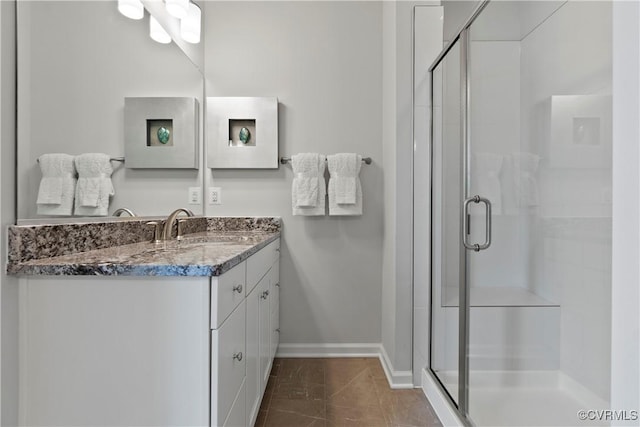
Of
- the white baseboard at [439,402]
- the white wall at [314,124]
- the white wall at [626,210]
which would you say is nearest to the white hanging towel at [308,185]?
the white wall at [314,124]

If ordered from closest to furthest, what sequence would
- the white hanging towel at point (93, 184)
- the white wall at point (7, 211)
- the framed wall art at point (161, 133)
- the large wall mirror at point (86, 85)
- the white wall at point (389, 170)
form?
the white wall at point (7, 211), the large wall mirror at point (86, 85), the white hanging towel at point (93, 184), the framed wall art at point (161, 133), the white wall at point (389, 170)

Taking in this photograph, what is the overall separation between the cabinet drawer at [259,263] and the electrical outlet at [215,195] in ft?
1.83

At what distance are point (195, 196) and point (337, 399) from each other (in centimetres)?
144

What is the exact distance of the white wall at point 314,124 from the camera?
7.52 ft

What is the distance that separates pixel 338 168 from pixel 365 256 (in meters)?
0.62

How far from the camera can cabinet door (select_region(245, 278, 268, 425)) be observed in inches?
51.2

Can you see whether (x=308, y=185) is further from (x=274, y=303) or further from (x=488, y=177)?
(x=488, y=177)

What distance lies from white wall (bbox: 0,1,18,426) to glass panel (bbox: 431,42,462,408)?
158 cm

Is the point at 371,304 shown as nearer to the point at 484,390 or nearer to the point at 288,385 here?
the point at 288,385

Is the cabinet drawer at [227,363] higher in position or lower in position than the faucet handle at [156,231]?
lower

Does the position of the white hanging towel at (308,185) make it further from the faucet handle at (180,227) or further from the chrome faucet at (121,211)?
the chrome faucet at (121,211)

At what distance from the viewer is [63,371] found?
35.4 inches

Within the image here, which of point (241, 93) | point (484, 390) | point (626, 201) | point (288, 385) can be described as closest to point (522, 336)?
point (484, 390)

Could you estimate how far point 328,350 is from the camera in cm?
229
